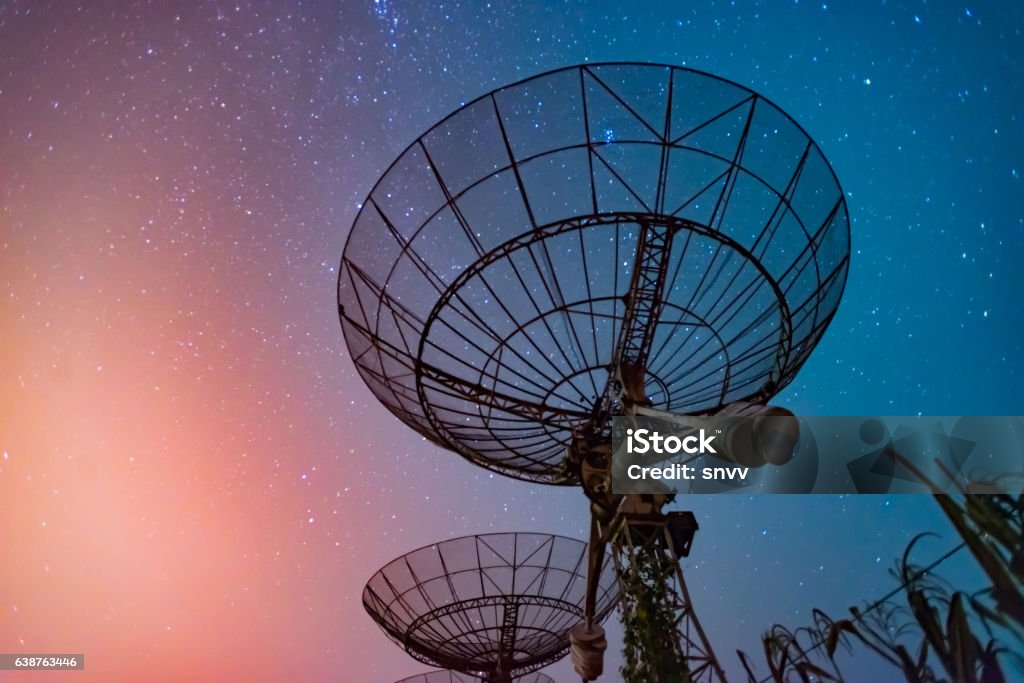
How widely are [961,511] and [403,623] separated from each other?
13.1m

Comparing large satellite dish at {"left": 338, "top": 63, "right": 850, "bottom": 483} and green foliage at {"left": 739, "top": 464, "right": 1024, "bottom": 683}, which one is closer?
green foliage at {"left": 739, "top": 464, "right": 1024, "bottom": 683}

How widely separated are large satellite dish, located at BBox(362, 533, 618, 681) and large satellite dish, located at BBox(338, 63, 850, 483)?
5.01 metres

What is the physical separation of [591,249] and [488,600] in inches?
325

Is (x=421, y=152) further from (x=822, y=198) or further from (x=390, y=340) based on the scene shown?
(x=822, y=198)

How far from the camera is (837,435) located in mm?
5980

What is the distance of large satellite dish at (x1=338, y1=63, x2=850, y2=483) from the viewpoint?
30.6 ft

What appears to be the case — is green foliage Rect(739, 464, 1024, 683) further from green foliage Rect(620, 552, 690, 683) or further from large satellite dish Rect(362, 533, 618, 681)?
large satellite dish Rect(362, 533, 618, 681)

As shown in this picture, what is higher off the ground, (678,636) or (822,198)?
(822,198)

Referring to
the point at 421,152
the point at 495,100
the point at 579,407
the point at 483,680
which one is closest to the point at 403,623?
the point at 483,680

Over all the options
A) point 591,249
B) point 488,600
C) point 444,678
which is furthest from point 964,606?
point 444,678

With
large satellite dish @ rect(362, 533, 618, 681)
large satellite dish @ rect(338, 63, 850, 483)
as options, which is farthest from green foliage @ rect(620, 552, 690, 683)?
large satellite dish @ rect(362, 533, 618, 681)

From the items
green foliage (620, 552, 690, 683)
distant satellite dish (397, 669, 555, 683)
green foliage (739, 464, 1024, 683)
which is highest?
distant satellite dish (397, 669, 555, 683)

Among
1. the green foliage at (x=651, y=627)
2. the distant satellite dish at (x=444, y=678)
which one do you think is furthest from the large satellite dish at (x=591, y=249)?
the distant satellite dish at (x=444, y=678)

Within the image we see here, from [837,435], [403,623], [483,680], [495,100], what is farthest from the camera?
[483,680]
